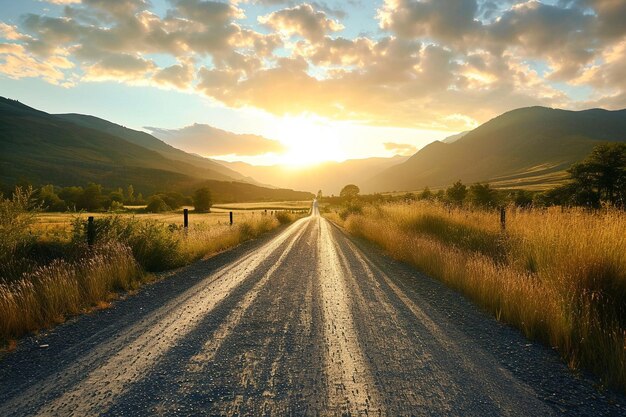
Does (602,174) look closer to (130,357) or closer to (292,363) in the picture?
(292,363)

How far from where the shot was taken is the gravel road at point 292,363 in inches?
138

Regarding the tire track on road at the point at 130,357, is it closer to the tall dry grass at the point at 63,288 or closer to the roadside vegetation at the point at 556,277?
the tall dry grass at the point at 63,288

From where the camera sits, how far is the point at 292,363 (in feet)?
14.5

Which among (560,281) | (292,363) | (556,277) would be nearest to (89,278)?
(292,363)

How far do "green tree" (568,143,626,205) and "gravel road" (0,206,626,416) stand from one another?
27.9 meters

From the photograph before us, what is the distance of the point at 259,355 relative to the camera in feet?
15.4

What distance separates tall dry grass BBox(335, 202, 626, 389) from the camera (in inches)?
186

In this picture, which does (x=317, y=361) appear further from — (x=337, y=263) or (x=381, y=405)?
(x=337, y=263)

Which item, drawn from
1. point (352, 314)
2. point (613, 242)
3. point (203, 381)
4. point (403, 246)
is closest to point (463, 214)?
point (403, 246)

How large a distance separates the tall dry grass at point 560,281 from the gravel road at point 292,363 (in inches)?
15.4

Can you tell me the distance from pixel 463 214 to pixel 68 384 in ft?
51.6

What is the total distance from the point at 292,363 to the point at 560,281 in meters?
5.02

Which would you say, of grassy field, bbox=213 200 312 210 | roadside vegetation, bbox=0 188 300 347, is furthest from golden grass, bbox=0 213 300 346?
grassy field, bbox=213 200 312 210

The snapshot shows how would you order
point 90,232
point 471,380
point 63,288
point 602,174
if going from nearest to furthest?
point 471,380 → point 63,288 → point 90,232 → point 602,174
